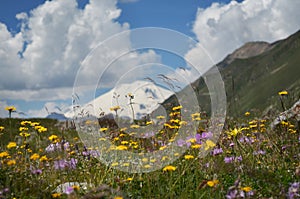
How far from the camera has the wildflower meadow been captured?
4711 mm

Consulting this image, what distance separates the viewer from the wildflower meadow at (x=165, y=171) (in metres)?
4.71

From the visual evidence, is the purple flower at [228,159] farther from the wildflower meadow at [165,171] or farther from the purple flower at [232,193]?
the purple flower at [232,193]

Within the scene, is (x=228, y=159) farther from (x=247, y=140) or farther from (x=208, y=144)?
(x=247, y=140)

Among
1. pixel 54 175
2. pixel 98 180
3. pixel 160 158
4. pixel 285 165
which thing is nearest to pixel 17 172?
pixel 54 175

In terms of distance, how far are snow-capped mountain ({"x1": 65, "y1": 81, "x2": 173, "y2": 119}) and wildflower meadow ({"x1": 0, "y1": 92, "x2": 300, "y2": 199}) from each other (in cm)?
28

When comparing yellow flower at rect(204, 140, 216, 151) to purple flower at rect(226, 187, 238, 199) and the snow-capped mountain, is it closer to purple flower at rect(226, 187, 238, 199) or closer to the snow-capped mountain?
the snow-capped mountain

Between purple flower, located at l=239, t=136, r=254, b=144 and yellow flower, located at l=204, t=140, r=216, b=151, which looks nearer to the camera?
yellow flower, located at l=204, t=140, r=216, b=151

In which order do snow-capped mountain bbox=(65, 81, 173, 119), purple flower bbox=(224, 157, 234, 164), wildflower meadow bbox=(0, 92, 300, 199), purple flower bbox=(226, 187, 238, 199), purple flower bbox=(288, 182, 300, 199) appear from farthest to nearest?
1. snow-capped mountain bbox=(65, 81, 173, 119)
2. purple flower bbox=(224, 157, 234, 164)
3. wildflower meadow bbox=(0, 92, 300, 199)
4. purple flower bbox=(288, 182, 300, 199)
5. purple flower bbox=(226, 187, 238, 199)

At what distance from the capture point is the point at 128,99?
7.41 metres

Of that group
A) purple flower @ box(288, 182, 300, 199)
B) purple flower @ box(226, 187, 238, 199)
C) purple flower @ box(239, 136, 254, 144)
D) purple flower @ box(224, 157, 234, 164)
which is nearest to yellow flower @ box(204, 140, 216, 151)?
purple flower @ box(224, 157, 234, 164)

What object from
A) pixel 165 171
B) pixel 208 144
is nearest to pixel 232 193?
pixel 165 171

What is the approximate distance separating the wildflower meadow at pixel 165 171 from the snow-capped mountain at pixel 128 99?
0.28 meters

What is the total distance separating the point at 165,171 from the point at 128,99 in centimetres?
213

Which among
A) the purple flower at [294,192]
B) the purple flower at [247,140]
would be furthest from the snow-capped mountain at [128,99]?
the purple flower at [294,192]
